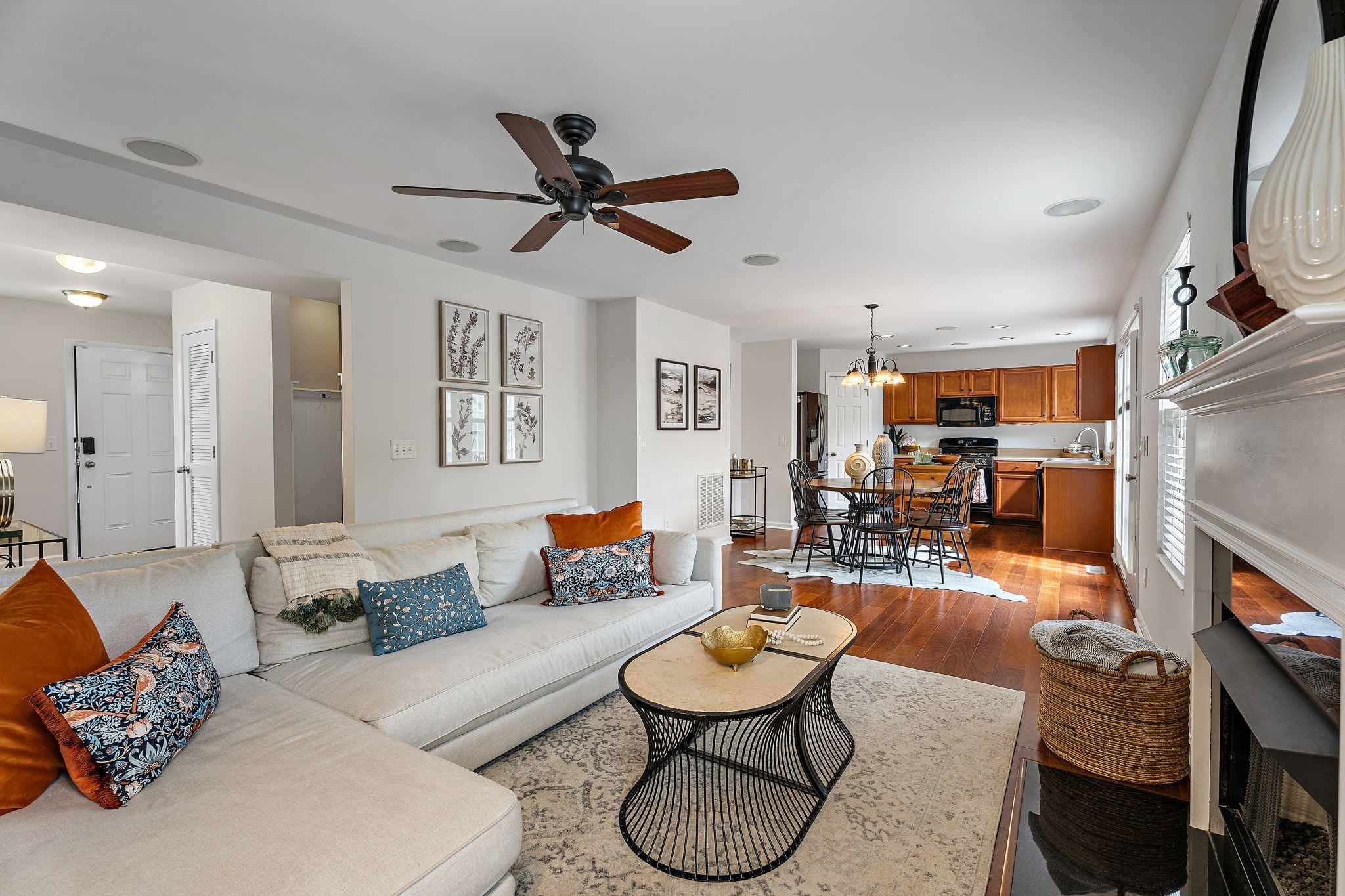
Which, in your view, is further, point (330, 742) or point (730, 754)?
point (730, 754)

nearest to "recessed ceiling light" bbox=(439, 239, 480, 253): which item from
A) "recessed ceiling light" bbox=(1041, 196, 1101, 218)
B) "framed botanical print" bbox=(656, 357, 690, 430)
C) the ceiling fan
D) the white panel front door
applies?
the ceiling fan

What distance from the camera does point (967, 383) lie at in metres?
8.77

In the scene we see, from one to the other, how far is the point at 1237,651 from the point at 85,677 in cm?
266

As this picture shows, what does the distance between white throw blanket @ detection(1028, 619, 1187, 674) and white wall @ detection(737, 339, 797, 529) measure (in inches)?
206

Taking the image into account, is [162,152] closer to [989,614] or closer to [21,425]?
[21,425]

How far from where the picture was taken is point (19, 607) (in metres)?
1.53

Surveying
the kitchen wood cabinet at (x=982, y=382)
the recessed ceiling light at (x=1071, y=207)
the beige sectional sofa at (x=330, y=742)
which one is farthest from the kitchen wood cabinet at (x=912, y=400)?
the beige sectional sofa at (x=330, y=742)

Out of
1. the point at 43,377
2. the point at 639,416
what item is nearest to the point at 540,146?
the point at 639,416

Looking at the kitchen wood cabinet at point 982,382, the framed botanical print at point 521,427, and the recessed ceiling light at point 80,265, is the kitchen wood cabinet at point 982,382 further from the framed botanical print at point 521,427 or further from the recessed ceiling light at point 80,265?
the recessed ceiling light at point 80,265

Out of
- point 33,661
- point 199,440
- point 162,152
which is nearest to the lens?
point 33,661

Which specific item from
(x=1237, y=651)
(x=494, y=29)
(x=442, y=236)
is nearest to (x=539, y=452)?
(x=442, y=236)

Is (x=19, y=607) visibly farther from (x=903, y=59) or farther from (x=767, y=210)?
(x=767, y=210)

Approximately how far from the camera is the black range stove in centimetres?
839

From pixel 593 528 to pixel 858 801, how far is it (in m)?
1.77
